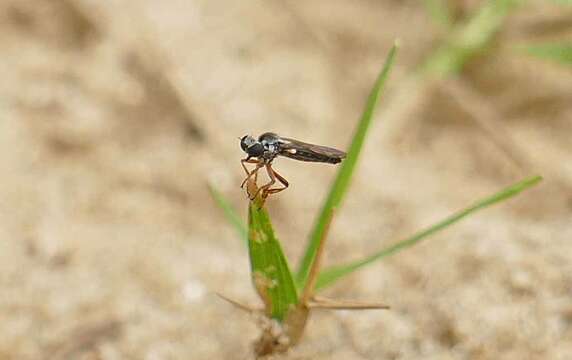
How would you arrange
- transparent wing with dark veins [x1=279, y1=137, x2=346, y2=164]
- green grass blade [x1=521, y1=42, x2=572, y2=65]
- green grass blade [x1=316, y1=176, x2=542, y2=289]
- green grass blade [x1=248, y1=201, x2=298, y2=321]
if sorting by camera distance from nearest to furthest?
green grass blade [x1=248, y1=201, x2=298, y2=321] → green grass blade [x1=316, y1=176, x2=542, y2=289] → transparent wing with dark veins [x1=279, y1=137, x2=346, y2=164] → green grass blade [x1=521, y1=42, x2=572, y2=65]

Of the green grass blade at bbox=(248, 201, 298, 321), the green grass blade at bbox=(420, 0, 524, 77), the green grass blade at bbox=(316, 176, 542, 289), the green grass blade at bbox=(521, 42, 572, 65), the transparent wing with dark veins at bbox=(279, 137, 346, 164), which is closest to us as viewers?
the green grass blade at bbox=(248, 201, 298, 321)

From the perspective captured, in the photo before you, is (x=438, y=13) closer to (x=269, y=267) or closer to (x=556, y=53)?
(x=556, y=53)

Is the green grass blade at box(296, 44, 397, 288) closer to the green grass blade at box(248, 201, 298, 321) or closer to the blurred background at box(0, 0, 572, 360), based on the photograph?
the green grass blade at box(248, 201, 298, 321)

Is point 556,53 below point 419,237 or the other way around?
the other way around

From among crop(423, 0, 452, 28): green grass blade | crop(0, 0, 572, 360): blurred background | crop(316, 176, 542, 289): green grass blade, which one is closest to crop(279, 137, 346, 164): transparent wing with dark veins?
crop(316, 176, 542, 289): green grass blade

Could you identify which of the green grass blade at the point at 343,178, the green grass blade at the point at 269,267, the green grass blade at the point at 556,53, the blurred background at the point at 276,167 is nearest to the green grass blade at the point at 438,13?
the blurred background at the point at 276,167

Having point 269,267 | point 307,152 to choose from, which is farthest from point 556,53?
point 269,267
